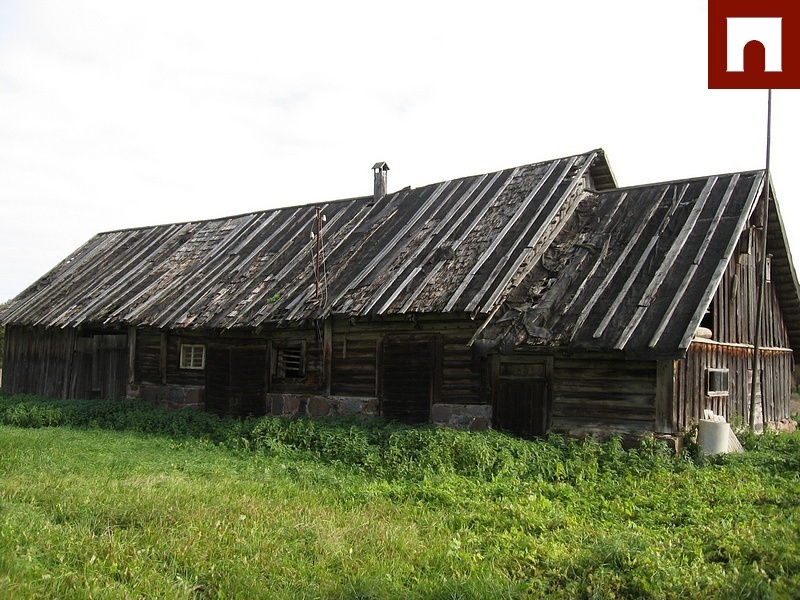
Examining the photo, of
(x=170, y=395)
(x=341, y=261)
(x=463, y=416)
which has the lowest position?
(x=170, y=395)

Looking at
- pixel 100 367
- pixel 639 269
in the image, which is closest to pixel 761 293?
pixel 639 269

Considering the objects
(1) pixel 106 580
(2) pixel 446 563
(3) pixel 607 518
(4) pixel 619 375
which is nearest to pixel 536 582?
(2) pixel 446 563

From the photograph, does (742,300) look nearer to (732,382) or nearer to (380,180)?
(732,382)

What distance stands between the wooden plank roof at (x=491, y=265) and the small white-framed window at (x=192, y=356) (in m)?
1.14

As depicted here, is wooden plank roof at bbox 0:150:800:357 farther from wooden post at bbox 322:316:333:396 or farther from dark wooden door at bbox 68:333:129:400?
dark wooden door at bbox 68:333:129:400

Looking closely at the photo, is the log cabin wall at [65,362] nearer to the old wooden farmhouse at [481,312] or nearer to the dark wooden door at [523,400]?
the old wooden farmhouse at [481,312]

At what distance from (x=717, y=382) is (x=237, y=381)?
11166 millimetres

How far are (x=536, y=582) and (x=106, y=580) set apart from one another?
373cm

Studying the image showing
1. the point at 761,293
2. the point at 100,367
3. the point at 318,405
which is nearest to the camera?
the point at 761,293

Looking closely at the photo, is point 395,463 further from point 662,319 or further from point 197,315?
point 197,315

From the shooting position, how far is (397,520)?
26.3ft

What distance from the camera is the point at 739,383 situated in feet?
48.9

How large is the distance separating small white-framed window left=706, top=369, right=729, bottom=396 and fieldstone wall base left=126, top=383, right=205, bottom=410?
40.6 feet

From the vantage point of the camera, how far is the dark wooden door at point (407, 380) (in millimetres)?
14492
